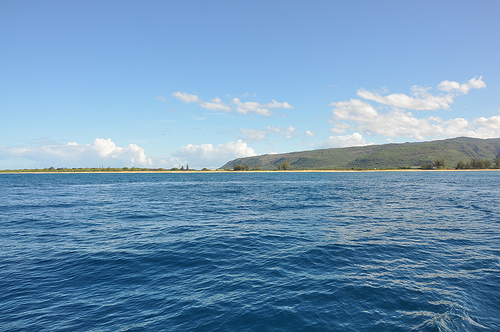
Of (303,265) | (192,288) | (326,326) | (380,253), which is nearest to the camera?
(326,326)

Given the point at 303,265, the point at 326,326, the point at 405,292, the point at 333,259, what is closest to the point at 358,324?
the point at 326,326

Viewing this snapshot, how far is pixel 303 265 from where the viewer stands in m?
18.4

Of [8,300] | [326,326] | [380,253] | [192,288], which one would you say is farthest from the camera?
[380,253]

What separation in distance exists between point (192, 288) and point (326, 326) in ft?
25.4

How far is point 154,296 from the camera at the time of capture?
46.2ft

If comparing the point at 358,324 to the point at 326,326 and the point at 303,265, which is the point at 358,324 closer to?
the point at 326,326

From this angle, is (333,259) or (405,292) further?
(333,259)

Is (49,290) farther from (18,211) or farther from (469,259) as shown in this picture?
(18,211)

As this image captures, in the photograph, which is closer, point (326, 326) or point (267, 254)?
point (326, 326)

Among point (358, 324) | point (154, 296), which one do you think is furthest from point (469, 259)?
point (154, 296)

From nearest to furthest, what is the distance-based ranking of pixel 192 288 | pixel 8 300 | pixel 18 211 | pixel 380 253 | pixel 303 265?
1. pixel 8 300
2. pixel 192 288
3. pixel 303 265
4. pixel 380 253
5. pixel 18 211

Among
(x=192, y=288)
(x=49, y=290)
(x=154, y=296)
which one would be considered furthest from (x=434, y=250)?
Result: (x=49, y=290)

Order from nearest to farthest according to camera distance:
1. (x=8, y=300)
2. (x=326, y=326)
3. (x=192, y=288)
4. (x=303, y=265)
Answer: (x=326, y=326) < (x=8, y=300) < (x=192, y=288) < (x=303, y=265)

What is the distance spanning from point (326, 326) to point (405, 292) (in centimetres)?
595
